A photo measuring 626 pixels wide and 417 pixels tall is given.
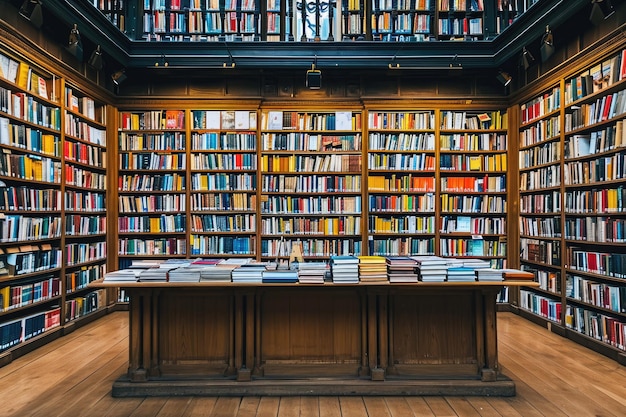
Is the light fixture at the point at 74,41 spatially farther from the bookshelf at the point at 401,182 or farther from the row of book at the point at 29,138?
the bookshelf at the point at 401,182

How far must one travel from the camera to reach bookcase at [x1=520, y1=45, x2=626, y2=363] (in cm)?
420

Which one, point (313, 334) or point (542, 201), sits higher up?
point (542, 201)

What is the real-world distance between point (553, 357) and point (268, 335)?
8.59 ft

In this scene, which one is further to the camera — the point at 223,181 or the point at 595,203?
the point at 223,181

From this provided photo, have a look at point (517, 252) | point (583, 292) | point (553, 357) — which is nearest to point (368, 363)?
point (553, 357)

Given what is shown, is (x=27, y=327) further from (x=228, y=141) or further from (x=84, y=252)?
(x=228, y=141)

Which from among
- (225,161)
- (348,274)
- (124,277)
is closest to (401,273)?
(348,274)

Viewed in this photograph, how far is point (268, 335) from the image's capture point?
3.40 metres

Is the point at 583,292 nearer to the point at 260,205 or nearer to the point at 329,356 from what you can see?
the point at 329,356

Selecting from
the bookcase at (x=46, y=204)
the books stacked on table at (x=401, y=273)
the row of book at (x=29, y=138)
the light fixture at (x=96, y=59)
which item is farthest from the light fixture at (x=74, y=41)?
the books stacked on table at (x=401, y=273)

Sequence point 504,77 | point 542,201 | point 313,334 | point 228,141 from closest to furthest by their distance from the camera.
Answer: point 313,334, point 542,201, point 504,77, point 228,141

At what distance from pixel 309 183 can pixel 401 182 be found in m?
1.24

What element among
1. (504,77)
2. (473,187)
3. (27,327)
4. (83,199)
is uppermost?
(504,77)

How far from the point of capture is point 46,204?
469 cm
